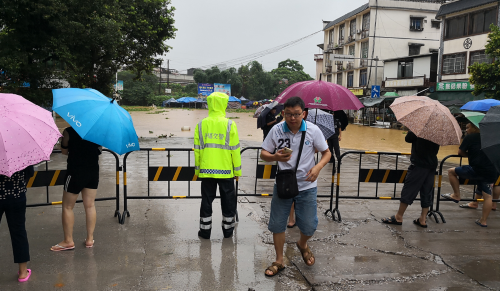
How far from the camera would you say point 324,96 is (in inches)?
232

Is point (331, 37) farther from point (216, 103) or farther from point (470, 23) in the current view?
point (216, 103)

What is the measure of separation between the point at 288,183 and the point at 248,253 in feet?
4.26

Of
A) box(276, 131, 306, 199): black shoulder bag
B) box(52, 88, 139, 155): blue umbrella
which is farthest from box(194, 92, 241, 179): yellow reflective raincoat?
box(276, 131, 306, 199): black shoulder bag

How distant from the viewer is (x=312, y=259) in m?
4.33

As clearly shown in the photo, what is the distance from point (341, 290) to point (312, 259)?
1.83 ft

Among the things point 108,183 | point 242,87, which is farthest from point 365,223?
point 242,87

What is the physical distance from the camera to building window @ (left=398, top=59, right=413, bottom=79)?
114 feet

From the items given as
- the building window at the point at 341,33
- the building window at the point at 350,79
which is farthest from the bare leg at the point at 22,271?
the building window at the point at 341,33

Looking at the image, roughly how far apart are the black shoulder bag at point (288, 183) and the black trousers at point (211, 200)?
1.19 m

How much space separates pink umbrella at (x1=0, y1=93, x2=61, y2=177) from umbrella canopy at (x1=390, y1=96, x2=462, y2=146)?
4338 millimetres

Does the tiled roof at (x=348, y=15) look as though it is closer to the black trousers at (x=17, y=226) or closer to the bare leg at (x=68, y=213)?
the bare leg at (x=68, y=213)

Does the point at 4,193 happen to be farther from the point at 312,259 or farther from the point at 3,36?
the point at 3,36

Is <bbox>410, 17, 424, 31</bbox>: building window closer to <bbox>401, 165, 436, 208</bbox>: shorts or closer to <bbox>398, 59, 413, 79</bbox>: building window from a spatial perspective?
<bbox>398, 59, 413, 79</bbox>: building window

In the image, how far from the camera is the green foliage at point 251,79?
249 feet
